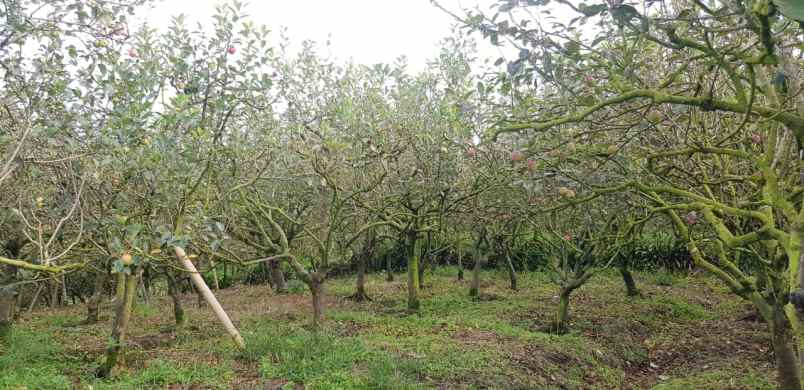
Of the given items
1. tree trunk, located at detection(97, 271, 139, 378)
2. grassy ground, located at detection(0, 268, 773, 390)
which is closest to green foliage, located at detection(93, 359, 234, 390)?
grassy ground, located at detection(0, 268, 773, 390)

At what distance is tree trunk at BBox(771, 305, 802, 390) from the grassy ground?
881 millimetres

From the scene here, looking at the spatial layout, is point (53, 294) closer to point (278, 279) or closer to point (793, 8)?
point (278, 279)

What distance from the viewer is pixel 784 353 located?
5.54m

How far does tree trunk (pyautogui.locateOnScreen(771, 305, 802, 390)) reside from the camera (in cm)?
543

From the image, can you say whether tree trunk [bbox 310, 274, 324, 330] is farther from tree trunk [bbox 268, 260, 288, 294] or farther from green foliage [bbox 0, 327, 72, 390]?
tree trunk [bbox 268, 260, 288, 294]

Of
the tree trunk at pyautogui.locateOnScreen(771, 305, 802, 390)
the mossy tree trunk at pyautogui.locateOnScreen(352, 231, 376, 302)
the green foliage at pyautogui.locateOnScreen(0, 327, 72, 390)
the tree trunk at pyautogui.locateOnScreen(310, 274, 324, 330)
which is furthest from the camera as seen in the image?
the mossy tree trunk at pyautogui.locateOnScreen(352, 231, 376, 302)

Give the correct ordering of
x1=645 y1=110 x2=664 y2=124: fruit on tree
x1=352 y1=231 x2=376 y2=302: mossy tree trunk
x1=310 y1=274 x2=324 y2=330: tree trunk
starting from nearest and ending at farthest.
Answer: x1=645 y1=110 x2=664 y2=124: fruit on tree → x1=310 y1=274 x2=324 y2=330: tree trunk → x1=352 y1=231 x2=376 y2=302: mossy tree trunk

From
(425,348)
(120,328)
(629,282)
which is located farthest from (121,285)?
(629,282)

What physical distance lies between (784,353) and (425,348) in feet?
13.6

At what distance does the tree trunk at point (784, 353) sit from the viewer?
5.43 metres

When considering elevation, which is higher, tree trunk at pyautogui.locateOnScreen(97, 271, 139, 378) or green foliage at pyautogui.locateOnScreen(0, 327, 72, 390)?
tree trunk at pyautogui.locateOnScreen(97, 271, 139, 378)

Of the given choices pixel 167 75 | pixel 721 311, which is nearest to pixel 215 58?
pixel 167 75

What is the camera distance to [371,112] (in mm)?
9086

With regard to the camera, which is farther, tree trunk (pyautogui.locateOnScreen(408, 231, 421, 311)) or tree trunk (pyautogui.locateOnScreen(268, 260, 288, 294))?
tree trunk (pyautogui.locateOnScreen(268, 260, 288, 294))
